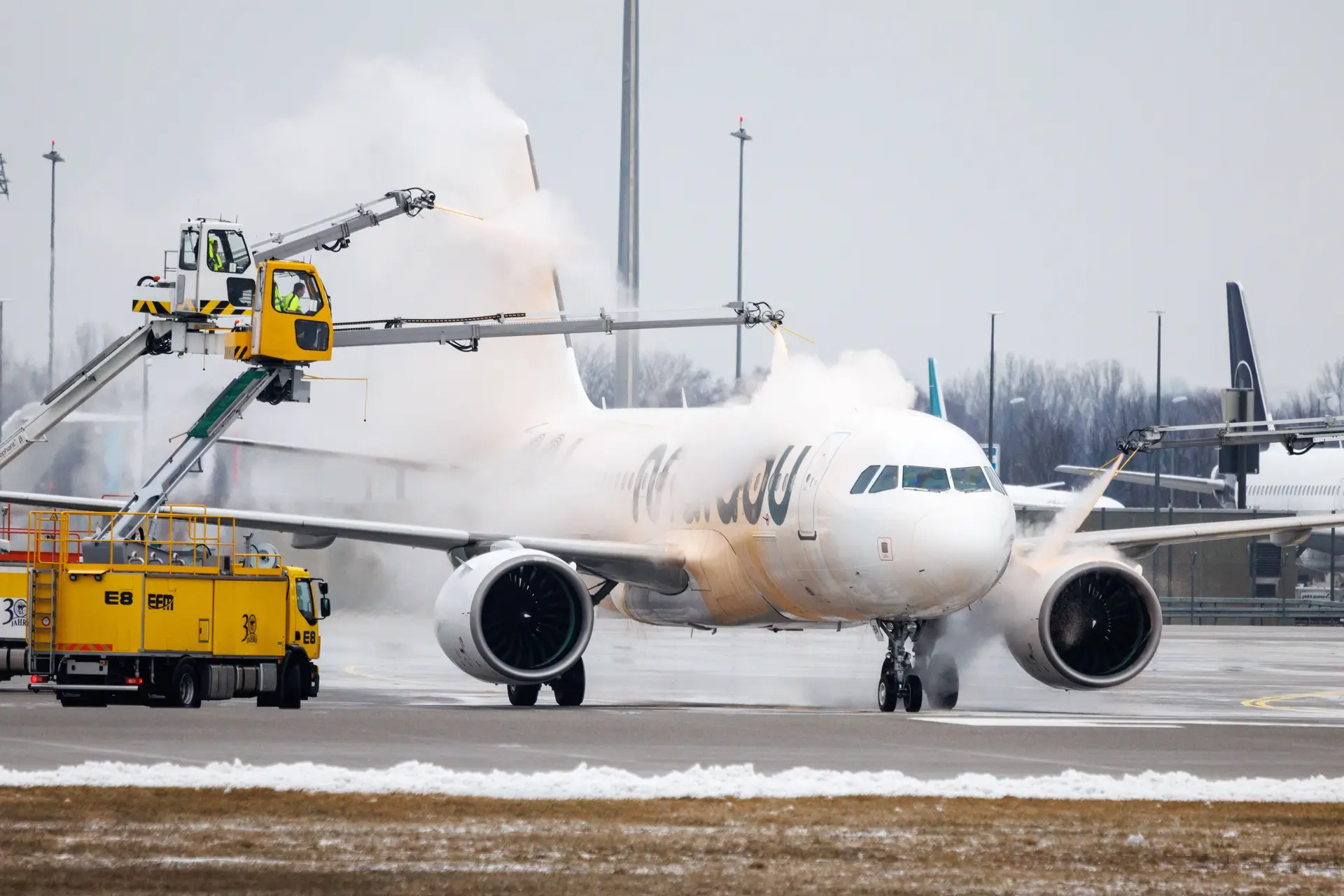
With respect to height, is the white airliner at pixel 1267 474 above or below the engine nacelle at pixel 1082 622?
above

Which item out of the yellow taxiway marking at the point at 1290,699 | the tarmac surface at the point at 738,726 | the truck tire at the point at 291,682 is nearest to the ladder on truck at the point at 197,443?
the tarmac surface at the point at 738,726

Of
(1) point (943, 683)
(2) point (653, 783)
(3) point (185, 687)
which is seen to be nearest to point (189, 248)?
(3) point (185, 687)

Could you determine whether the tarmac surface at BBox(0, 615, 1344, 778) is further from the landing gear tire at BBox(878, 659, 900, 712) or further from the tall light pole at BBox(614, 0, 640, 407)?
the tall light pole at BBox(614, 0, 640, 407)

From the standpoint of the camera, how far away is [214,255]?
93.4 feet

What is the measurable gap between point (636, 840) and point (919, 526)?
11.0 m

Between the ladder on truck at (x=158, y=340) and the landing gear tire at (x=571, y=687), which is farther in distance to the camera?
the ladder on truck at (x=158, y=340)

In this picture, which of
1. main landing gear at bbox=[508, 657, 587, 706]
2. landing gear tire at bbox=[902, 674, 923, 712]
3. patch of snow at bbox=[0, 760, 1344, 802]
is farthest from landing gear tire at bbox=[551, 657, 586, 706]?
patch of snow at bbox=[0, 760, 1344, 802]

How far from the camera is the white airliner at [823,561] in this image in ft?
69.5

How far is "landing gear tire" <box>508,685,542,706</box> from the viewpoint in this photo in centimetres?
2311

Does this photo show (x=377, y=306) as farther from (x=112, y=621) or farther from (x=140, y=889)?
(x=140, y=889)

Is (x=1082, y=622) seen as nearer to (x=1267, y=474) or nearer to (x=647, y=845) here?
(x=647, y=845)

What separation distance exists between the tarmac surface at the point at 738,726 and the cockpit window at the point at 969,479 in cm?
246

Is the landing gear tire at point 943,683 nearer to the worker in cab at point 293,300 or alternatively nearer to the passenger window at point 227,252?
the worker in cab at point 293,300

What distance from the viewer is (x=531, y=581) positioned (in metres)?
23.0
